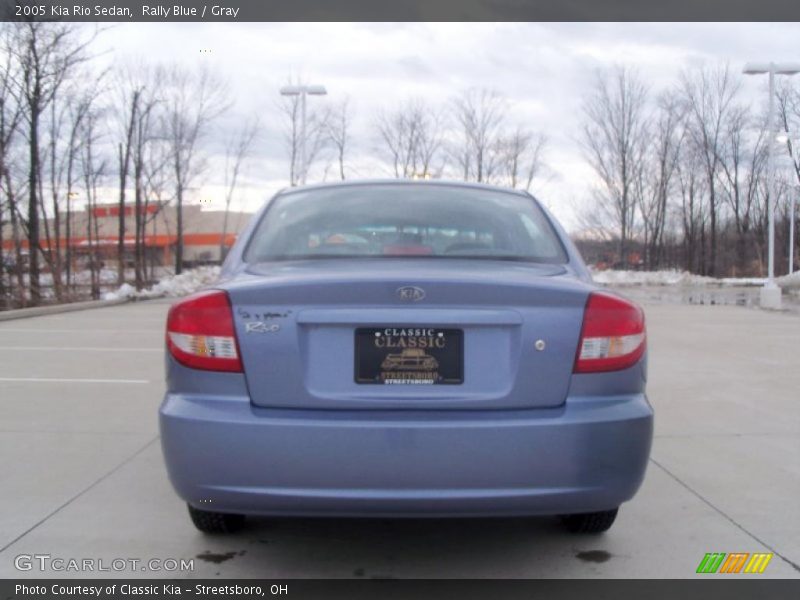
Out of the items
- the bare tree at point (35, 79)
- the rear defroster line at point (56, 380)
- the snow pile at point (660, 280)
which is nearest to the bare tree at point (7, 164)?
the bare tree at point (35, 79)

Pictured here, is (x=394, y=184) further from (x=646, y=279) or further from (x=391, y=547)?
(x=646, y=279)

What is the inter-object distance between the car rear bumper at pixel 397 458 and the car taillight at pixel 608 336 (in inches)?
6.8

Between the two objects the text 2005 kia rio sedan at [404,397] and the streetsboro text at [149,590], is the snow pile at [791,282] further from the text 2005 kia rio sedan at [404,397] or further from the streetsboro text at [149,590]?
the streetsboro text at [149,590]

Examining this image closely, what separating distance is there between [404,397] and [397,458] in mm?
215

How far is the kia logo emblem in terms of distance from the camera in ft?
9.16

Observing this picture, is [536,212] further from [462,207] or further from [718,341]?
[718,341]

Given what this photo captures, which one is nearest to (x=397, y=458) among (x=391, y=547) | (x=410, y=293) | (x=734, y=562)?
(x=410, y=293)

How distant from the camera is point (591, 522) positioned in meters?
3.52

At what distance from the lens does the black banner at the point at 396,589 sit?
3033 millimetres

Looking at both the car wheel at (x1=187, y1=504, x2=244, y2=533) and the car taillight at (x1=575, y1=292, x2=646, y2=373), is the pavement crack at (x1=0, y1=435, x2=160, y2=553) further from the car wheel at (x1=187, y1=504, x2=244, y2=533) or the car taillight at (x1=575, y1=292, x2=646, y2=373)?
the car taillight at (x1=575, y1=292, x2=646, y2=373)

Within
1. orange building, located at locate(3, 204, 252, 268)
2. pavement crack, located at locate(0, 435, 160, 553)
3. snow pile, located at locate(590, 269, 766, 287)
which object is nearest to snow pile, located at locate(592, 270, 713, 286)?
snow pile, located at locate(590, 269, 766, 287)

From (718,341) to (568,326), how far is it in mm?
9432

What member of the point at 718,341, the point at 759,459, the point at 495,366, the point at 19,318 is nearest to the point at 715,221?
the point at 718,341

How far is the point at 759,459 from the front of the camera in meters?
4.88
